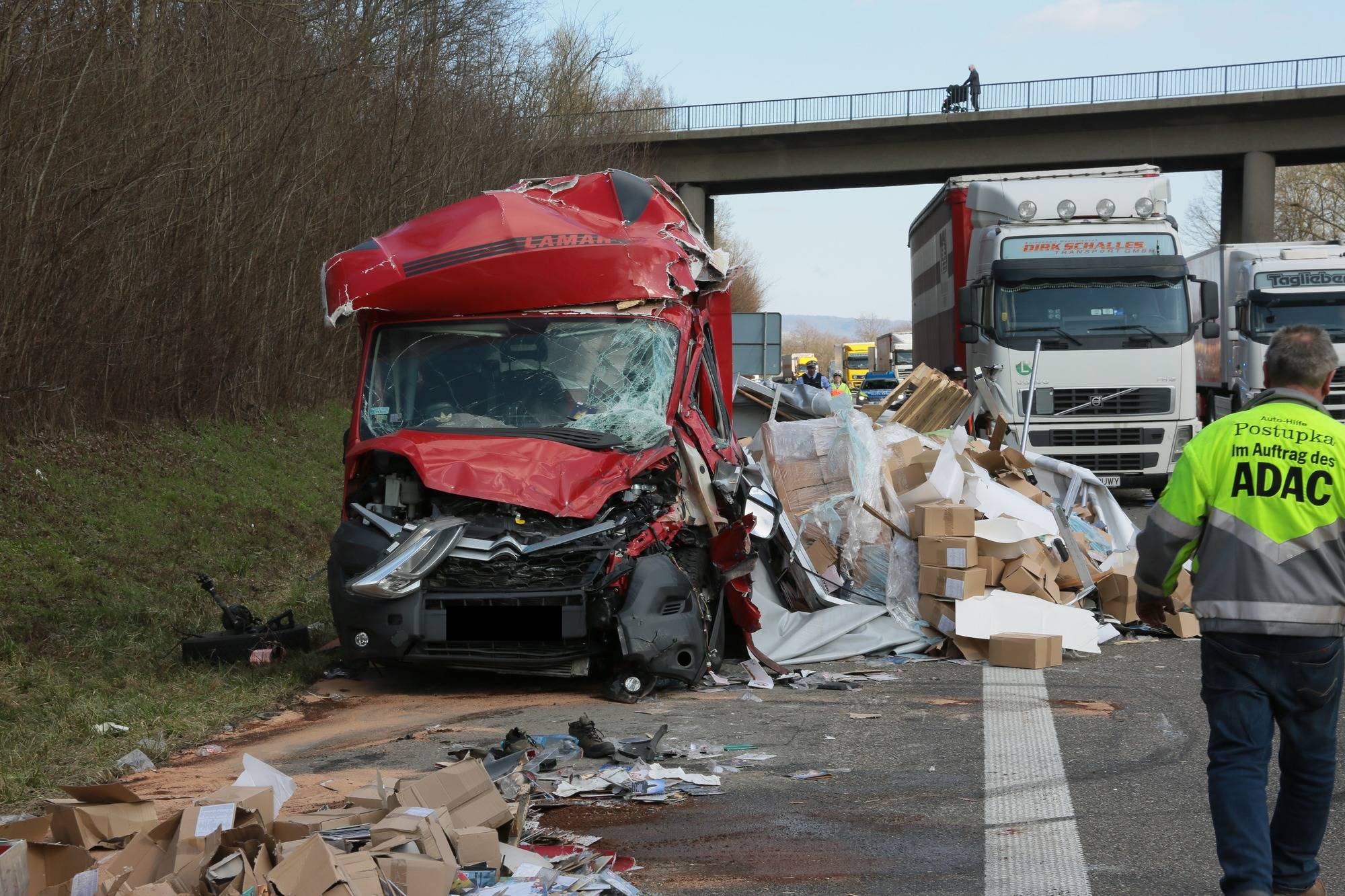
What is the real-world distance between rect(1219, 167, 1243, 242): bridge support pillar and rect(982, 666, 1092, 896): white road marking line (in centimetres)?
3810

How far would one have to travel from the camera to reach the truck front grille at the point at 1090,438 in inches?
696

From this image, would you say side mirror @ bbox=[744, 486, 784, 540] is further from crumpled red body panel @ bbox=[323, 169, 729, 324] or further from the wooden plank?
the wooden plank

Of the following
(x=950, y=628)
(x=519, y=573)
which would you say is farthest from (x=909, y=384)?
(x=519, y=573)

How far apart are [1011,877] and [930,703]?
3.09 metres

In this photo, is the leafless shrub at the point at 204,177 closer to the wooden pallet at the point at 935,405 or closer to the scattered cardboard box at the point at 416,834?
the wooden pallet at the point at 935,405

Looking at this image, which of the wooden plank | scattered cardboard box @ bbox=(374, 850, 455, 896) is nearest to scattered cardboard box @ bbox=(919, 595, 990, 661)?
scattered cardboard box @ bbox=(374, 850, 455, 896)

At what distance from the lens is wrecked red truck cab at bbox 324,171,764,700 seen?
7.79 meters

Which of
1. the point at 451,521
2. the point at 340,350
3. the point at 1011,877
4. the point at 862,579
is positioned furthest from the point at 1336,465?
the point at 340,350

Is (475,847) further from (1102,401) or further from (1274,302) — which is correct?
(1274,302)

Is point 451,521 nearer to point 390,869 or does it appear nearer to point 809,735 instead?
point 809,735

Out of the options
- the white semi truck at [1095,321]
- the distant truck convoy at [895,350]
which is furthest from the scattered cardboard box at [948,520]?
the distant truck convoy at [895,350]

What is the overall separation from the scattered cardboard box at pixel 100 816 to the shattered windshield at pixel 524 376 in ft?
12.9

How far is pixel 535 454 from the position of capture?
27.0ft

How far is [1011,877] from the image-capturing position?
4.94 metres
